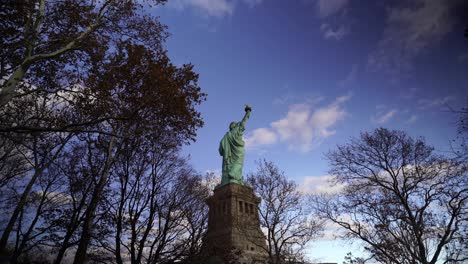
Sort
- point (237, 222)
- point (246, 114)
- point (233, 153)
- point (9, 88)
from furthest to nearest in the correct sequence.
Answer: point (246, 114), point (233, 153), point (237, 222), point (9, 88)

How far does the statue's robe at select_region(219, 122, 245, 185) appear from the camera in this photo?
98.4ft

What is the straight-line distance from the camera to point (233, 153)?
105ft

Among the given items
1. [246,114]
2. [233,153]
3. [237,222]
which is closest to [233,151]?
[233,153]

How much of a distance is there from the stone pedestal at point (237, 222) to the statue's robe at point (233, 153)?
125 centimetres

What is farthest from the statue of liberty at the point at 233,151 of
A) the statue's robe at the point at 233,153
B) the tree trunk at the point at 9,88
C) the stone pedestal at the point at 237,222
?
the tree trunk at the point at 9,88

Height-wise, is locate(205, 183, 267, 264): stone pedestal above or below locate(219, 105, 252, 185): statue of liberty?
below

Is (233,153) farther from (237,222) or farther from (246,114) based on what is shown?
(237,222)

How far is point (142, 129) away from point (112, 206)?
4.57 metres

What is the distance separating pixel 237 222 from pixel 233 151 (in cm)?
956

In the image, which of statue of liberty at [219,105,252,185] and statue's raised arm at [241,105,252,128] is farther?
statue's raised arm at [241,105,252,128]

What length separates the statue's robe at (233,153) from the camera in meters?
30.0

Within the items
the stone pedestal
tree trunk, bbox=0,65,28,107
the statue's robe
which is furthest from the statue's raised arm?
tree trunk, bbox=0,65,28,107

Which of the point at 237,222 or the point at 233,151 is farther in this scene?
the point at 233,151

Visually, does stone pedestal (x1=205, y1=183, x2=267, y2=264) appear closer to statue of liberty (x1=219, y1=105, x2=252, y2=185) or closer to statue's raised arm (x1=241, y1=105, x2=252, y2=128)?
statue of liberty (x1=219, y1=105, x2=252, y2=185)
